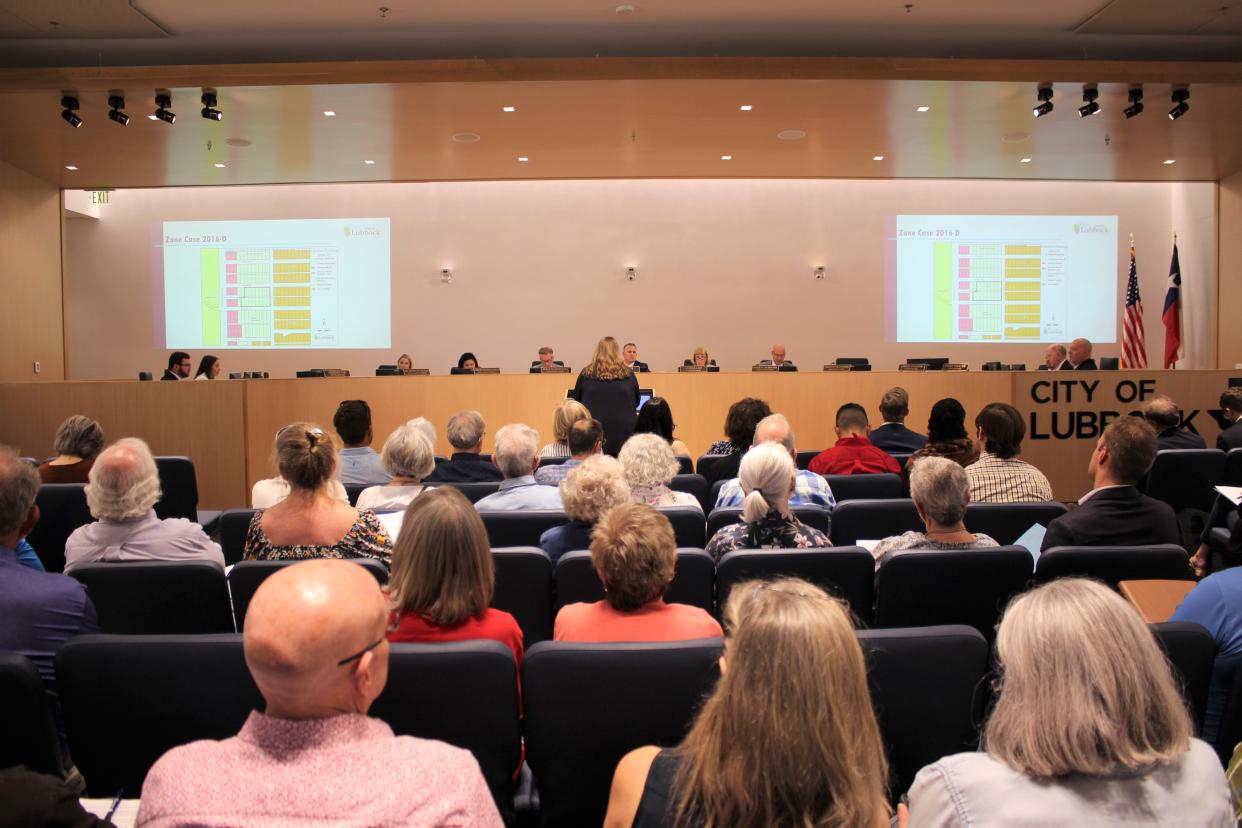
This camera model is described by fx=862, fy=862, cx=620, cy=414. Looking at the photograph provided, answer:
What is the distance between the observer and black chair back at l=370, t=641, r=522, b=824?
1726mm

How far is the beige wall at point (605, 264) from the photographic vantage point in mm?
11539

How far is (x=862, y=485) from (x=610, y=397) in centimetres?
253

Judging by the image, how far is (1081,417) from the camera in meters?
7.76

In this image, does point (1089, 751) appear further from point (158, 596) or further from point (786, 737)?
point (158, 596)

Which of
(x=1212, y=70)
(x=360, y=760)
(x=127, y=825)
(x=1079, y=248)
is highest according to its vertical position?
(x=1212, y=70)

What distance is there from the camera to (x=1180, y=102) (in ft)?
23.5

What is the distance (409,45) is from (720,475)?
15.0ft

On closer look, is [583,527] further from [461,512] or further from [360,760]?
[360,760]

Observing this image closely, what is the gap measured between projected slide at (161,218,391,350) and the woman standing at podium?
5818mm

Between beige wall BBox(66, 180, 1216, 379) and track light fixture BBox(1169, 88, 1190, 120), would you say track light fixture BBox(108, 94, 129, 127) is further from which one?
track light fixture BBox(1169, 88, 1190, 120)

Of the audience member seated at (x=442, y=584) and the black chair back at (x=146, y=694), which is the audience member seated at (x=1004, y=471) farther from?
the black chair back at (x=146, y=694)

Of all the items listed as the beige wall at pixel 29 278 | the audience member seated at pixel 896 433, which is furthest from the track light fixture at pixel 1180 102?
the beige wall at pixel 29 278

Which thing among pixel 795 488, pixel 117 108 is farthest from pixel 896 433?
pixel 117 108

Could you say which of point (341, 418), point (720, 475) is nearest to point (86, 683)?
point (341, 418)
